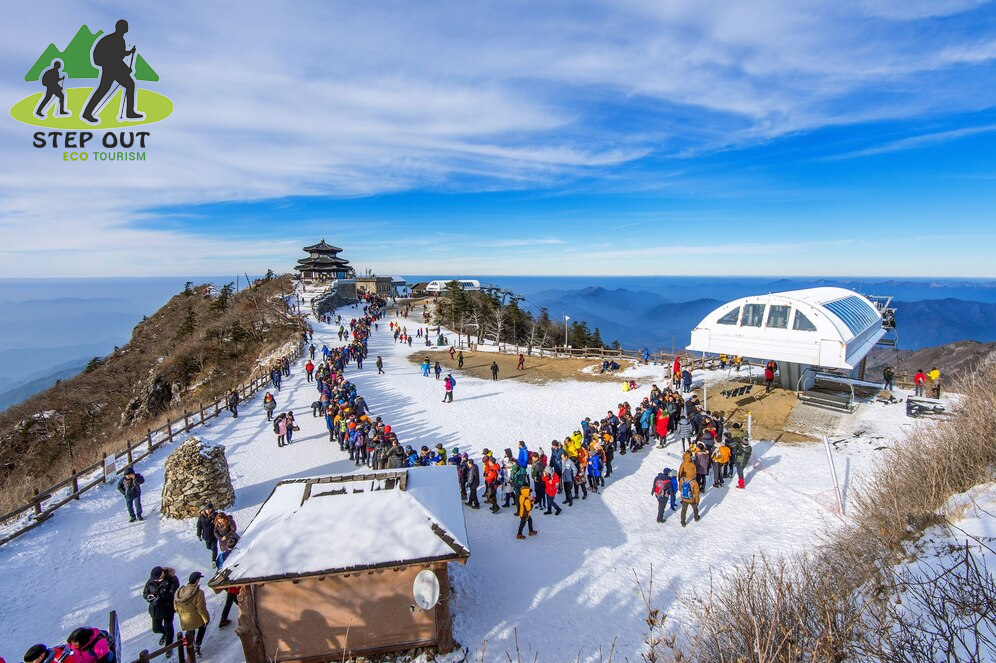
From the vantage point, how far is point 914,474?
7480 mm

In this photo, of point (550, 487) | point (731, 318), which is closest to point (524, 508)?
point (550, 487)

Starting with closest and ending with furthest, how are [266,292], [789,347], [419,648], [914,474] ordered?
[419,648], [914,474], [789,347], [266,292]

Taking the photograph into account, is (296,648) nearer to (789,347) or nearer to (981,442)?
(981,442)

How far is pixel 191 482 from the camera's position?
10930 millimetres

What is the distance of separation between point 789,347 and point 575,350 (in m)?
14.1

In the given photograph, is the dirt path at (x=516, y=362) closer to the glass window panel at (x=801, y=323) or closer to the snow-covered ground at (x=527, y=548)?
the glass window panel at (x=801, y=323)

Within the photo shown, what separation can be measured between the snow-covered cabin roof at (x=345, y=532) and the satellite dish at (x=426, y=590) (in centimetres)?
30

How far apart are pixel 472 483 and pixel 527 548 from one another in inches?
86.6

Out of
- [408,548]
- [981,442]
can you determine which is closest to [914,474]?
[981,442]

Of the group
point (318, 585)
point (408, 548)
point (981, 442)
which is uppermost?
point (981, 442)

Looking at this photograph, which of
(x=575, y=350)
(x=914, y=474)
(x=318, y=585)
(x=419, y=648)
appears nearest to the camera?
(x=318, y=585)

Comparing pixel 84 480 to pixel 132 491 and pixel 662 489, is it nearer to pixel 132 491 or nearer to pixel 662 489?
pixel 132 491

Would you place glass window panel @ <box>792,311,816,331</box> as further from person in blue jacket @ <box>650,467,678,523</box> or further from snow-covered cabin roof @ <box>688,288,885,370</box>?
person in blue jacket @ <box>650,467,678,523</box>

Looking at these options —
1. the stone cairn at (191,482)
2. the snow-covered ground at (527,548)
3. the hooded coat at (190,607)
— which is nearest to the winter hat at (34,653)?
the hooded coat at (190,607)
